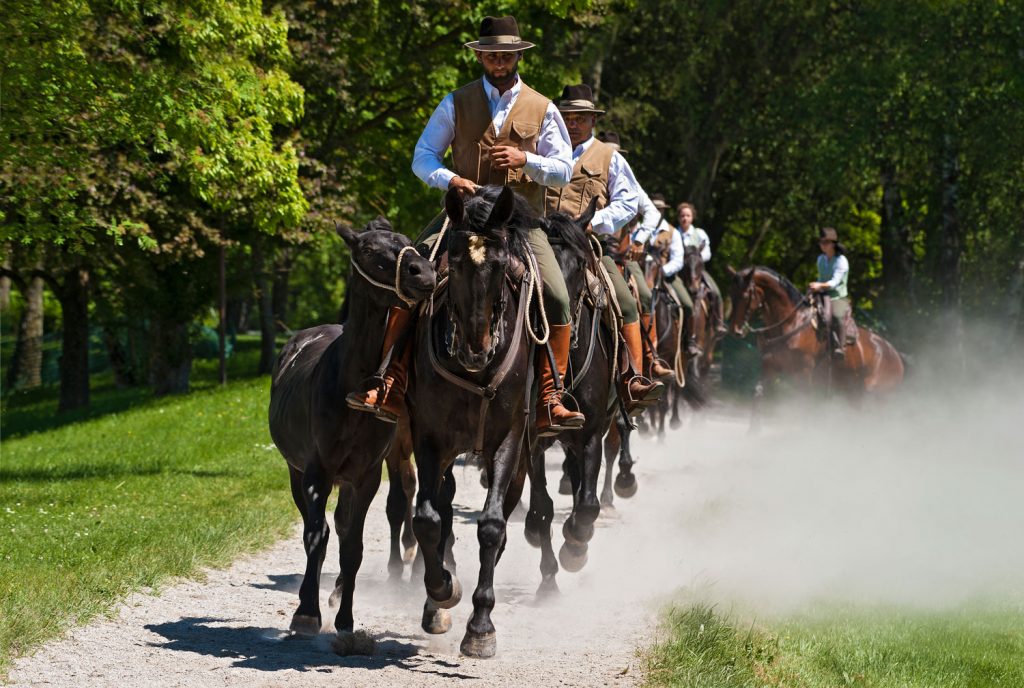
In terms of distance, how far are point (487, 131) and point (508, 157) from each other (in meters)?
0.35

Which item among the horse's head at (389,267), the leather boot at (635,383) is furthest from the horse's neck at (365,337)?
the leather boot at (635,383)

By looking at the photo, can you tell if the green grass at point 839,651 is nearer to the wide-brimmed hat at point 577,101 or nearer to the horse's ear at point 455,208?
the horse's ear at point 455,208

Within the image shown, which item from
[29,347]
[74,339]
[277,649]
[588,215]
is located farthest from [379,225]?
[29,347]

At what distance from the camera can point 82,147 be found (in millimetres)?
17875

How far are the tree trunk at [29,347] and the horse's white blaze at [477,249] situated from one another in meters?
32.5

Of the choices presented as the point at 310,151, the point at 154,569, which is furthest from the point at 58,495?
the point at 310,151

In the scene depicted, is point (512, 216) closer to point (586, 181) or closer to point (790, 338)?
point (586, 181)

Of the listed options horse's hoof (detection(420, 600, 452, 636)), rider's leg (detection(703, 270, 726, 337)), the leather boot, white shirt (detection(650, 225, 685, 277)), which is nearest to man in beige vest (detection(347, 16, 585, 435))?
horse's hoof (detection(420, 600, 452, 636))

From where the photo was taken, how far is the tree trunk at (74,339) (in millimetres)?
31164

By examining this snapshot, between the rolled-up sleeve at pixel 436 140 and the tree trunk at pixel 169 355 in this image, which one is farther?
the tree trunk at pixel 169 355

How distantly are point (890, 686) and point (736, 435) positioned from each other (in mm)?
14956

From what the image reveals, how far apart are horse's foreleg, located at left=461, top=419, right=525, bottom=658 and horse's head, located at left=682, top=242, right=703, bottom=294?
12.7 meters

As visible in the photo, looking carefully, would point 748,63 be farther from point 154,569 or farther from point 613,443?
point 154,569

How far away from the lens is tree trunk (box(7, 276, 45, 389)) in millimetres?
39062
